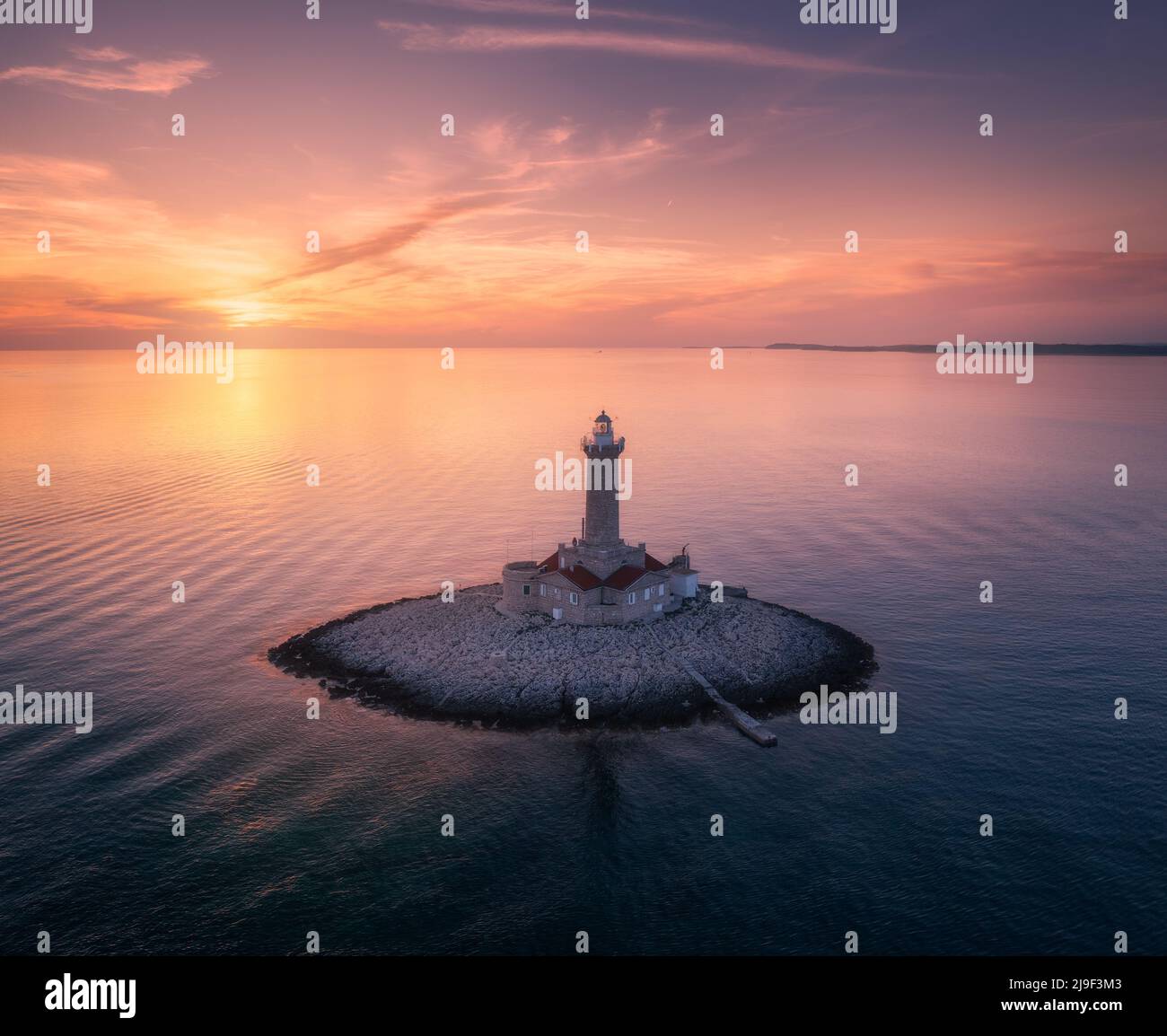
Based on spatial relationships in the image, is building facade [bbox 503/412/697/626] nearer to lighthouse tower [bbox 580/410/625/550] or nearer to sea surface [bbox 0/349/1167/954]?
lighthouse tower [bbox 580/410/625/550]

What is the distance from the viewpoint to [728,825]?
35469mm

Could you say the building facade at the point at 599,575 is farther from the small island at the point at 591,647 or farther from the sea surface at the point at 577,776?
the sea surface at the point at 577,776

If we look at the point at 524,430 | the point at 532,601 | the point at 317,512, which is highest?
the point at 524,430

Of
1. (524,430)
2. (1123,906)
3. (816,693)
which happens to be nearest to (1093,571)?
(816,693)

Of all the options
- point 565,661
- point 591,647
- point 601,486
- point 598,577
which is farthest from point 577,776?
point 601,486

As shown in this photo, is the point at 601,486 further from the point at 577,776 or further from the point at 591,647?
the point at 577,776

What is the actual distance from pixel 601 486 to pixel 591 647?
1153 cm

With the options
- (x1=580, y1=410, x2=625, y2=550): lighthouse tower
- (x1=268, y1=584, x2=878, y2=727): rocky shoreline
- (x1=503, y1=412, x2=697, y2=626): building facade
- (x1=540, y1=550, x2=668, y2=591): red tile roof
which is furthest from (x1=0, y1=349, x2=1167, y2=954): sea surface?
(x1=580, y1=410, x2=625, y2=550): lighthouse tower

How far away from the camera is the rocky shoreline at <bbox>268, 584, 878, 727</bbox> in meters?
46.4

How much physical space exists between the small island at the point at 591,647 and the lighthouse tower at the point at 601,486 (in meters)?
0.09

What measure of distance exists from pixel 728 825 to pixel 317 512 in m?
72.5

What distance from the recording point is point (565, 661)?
5031 cm

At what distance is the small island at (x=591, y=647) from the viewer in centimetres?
4666
